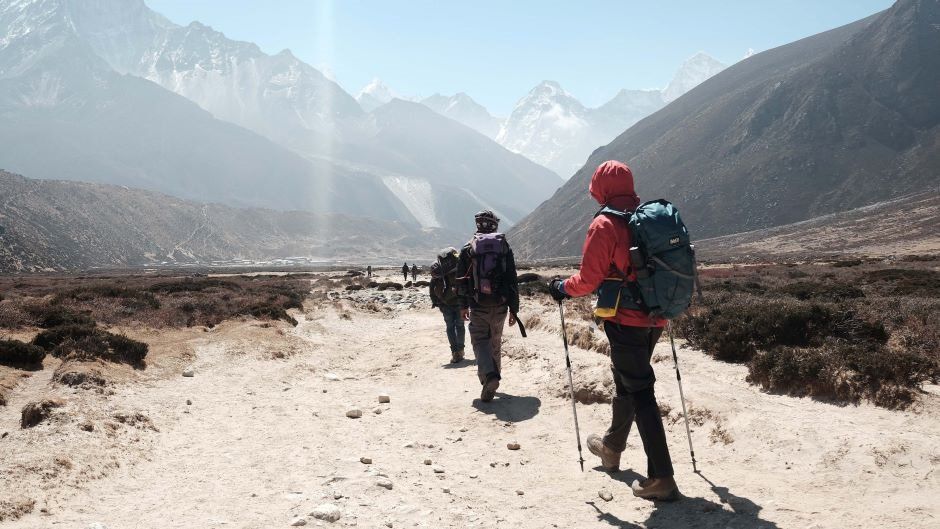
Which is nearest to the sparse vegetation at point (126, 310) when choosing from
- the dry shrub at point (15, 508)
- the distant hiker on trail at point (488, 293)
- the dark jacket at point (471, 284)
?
the dry shrub at point (15, 508)

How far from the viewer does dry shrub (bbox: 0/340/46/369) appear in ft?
32.0

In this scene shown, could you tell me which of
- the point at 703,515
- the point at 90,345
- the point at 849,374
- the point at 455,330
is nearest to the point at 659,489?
the point at 703,515

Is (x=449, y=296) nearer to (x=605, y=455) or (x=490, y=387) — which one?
(x=490, y=387)

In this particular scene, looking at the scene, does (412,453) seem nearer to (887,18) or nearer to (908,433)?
(908,433)

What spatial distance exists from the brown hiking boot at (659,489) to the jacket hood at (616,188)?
8.04 ft

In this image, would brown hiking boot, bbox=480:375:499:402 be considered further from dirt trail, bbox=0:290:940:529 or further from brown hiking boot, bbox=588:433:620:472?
brown hiking boot, bbox=588:433:620:472

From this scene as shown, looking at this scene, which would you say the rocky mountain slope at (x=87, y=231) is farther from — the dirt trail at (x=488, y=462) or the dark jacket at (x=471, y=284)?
the dark jacket at (x=471, y=284)

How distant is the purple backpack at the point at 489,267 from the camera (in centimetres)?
868

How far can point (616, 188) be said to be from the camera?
540cm

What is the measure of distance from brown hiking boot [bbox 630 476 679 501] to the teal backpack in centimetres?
146

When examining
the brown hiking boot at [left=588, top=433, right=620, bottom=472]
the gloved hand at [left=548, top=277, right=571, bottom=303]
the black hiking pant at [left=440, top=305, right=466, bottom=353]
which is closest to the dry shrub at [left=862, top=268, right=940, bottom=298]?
the black hiking pant at [left=440, top=305, right=466, bottom=353]

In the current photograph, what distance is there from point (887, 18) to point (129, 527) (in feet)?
714

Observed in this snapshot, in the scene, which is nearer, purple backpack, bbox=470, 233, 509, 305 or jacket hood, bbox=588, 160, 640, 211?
jacket hood, bbox=588, 160, 640, 211

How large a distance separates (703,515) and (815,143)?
168 meters
